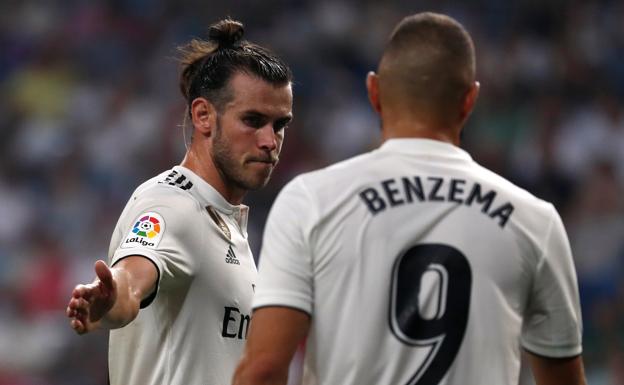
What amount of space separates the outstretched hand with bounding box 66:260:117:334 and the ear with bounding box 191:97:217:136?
121cm

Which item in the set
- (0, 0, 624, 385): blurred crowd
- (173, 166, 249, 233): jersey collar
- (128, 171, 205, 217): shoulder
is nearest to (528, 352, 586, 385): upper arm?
(128, 171, 205, 217): shoulder

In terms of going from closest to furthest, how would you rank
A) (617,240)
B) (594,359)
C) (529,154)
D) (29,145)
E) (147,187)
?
(147,187) → (594,359) → (617,240) → (529,154) → (29,145)

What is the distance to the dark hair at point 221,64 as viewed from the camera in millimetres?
4688

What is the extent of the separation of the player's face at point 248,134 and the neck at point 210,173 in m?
0.02

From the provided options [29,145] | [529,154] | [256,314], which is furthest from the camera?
[29,145]

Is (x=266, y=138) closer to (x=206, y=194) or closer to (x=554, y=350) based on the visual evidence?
(x=206, y=194)

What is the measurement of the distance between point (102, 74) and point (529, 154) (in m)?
4.58

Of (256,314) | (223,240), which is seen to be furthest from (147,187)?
(256,314)

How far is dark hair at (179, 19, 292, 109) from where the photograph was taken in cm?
469

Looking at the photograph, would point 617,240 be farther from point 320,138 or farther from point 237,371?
point 237,371

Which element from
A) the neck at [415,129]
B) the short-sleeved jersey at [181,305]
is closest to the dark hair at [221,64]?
the short-sleeved jersey at [181,305]

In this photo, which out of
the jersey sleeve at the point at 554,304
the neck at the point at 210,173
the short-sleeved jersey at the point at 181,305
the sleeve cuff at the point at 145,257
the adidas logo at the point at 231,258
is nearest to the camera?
the jersey sleeve at the point at 554,304

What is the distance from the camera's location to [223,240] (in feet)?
14.3

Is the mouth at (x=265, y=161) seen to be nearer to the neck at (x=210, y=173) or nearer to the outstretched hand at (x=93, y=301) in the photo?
the neck at (x=210, y=173)
